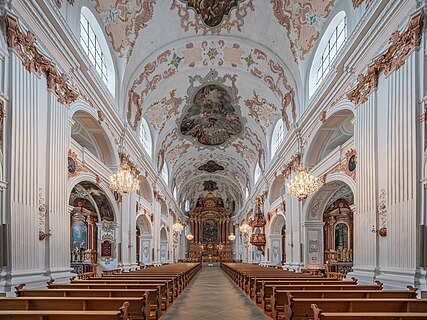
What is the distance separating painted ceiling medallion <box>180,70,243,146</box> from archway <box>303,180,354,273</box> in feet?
24.3

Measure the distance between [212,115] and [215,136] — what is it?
342 centimetres

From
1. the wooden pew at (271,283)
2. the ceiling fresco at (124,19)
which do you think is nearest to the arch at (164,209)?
the ceiling fresco at (124,19)

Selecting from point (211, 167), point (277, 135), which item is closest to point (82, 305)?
point (277, 135)

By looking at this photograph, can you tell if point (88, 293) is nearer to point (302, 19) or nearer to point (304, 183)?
point (304, 183)

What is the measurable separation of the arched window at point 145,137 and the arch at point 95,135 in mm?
4805

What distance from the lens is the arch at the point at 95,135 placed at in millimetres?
13717

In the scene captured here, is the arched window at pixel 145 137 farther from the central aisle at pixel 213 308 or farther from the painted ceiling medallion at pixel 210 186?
the painted ceiling medallion at pixel 210 186

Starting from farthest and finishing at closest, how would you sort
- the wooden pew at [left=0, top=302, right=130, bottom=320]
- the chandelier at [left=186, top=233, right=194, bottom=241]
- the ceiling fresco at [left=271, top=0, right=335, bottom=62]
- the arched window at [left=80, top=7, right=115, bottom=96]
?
the chandelier at [left=186, top=233, right=194, bottom=241], the ceiling fresco at [left=271, top=0, right=335, bottom=62], the arched window at [left=80, top=7, right=115, bottom=96], the wooden pew at [left=0, top=302, right=130, bottom=320]

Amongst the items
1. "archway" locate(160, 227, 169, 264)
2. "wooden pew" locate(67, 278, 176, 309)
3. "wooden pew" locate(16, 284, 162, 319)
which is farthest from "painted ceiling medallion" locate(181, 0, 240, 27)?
"archway" locate(160, 227, 169, 264)

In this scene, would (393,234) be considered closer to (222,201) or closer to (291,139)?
(291,139)

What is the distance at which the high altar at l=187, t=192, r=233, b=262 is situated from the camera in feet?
154

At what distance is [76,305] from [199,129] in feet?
71.6

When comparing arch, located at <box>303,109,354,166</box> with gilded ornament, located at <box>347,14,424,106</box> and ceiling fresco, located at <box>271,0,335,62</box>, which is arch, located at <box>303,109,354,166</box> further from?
ceiling fresco, located at <box>271,0,335,62</box>

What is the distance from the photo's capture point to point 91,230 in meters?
19.9
